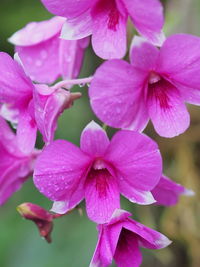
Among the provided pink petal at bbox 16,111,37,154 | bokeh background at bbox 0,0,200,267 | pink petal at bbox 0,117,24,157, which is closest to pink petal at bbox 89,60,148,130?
pink petal at bbox 16,111,37,154

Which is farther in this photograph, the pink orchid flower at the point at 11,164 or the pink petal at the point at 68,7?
the pink orchid flower at the point at 11,164

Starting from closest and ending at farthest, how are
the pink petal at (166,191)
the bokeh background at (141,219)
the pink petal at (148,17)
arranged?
the pink petal at (148,17), the pink petal at (166,191), the bokeh background at (141,219)

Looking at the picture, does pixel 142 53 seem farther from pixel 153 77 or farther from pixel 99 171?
pixel 99 171

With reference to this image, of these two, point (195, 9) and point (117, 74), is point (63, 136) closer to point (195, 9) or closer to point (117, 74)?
point (195, 9)

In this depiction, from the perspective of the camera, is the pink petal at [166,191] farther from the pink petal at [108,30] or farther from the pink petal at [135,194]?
the pink petal at [108,30]

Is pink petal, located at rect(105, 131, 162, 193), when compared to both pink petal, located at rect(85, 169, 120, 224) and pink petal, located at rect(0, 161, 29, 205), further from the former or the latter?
pink petal, located at rect(0, 161, 29, 205)

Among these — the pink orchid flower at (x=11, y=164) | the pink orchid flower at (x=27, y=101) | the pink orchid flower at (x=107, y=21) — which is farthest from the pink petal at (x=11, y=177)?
the pink orchid flower at (x=107, y=21)
